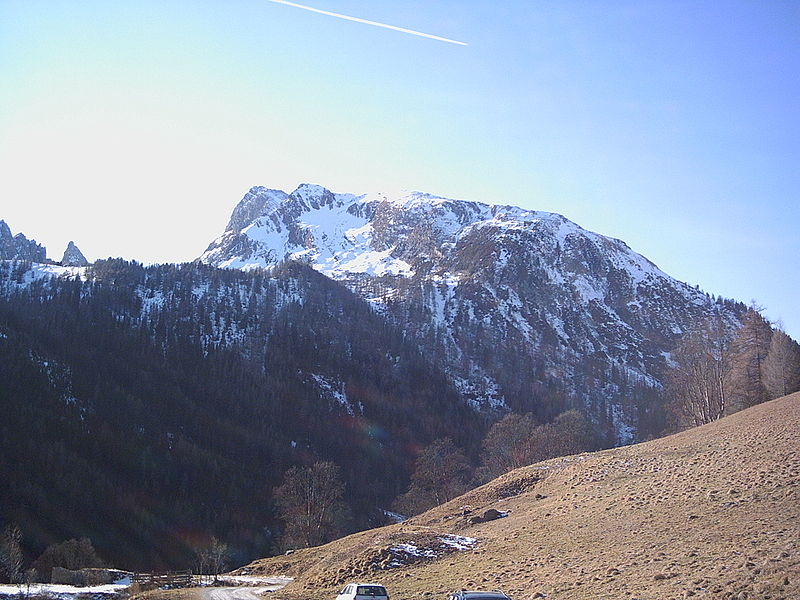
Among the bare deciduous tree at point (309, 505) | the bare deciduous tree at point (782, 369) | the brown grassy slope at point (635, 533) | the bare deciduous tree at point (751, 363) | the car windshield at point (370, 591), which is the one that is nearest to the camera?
the brown grassy slope at point (635, 533)

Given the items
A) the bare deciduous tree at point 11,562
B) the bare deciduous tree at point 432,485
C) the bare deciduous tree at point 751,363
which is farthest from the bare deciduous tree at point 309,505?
the bare deciduous tree at point 751,363

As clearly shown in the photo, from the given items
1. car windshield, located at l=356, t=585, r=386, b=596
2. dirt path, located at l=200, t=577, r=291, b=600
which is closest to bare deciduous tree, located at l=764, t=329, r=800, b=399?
dirt path, located at l=200, t=577, r=291, b=600

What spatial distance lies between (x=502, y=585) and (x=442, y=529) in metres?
19.4

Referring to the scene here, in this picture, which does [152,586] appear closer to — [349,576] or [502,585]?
[349,576]

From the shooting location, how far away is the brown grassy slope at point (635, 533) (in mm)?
26047

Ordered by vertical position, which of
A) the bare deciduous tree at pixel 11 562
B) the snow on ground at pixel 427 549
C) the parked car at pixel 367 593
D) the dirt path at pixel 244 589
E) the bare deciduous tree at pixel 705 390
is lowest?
the dirt path at pixel 244 589

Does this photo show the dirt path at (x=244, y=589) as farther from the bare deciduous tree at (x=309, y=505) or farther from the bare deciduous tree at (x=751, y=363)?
the bare deciduous tree at (x=751, y=363)

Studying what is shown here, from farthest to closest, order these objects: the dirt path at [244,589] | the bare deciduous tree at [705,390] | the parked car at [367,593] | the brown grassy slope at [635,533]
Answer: the bare deciduous tree at [705,390], the dirt path at [244,589], the parked car at [367,593], the brown grassy slope at [635,533]

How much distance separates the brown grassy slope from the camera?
1025 inches

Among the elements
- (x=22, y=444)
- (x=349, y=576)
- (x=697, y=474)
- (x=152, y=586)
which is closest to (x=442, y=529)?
(x=349, y=576)

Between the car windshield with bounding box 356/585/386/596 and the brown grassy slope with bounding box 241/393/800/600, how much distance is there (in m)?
2.93

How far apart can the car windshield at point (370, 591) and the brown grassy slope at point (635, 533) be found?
116 inches

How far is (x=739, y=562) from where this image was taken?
2541 cm

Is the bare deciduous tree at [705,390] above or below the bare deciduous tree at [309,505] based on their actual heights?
above
